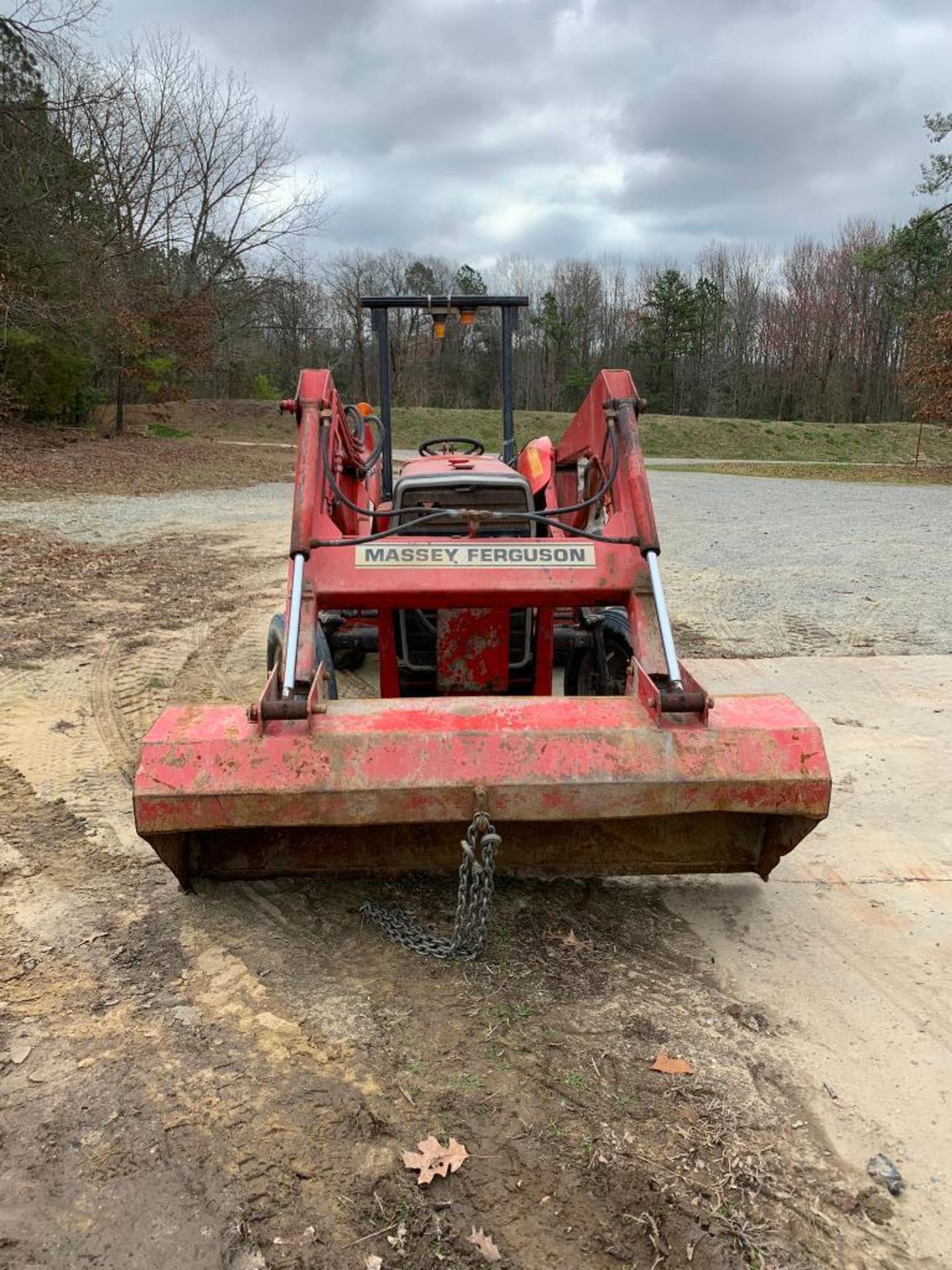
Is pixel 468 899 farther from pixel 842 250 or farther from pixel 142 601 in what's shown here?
pixel 842 250

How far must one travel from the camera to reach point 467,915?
106 inches

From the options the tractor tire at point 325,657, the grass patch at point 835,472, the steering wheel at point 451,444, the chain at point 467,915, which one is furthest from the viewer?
the grass patch at point 835,472

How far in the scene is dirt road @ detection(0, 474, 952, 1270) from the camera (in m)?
1.90

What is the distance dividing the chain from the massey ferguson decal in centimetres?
107

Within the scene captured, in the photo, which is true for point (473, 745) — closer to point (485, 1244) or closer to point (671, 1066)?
point (671, 1066)

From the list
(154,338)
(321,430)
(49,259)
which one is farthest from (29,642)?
(154,338)

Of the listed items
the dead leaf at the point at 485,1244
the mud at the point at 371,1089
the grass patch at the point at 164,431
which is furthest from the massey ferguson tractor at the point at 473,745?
the grass patch at the point at 164,431

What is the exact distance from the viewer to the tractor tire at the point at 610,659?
4.28 m

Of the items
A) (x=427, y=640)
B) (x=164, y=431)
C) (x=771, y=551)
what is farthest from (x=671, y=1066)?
(x=164, y=431)

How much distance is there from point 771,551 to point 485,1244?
9.47 meters

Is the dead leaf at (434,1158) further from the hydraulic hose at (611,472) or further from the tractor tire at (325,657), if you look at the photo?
the hydraulic hose at (611,472)

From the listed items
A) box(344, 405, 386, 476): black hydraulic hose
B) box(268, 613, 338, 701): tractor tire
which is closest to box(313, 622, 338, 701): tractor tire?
box(268, 613, 338, 701): tractor tire

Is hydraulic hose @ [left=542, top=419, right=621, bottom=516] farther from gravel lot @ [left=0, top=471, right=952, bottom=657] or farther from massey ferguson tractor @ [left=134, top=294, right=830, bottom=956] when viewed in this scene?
gravel lot @ [left=0, top=471, right=952, bottom=657]

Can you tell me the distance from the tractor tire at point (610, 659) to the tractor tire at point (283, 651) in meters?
1.12
